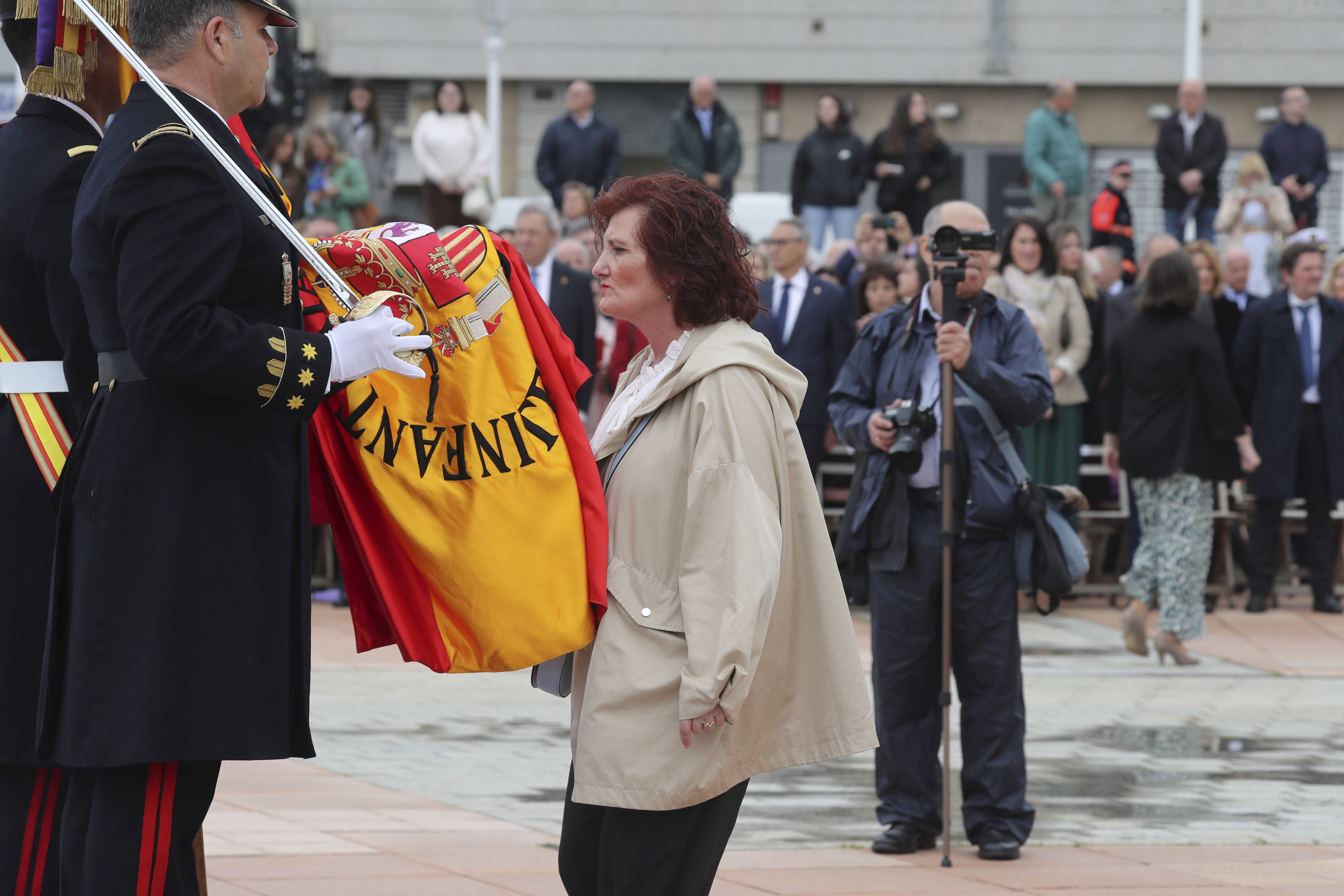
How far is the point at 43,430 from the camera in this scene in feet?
12.1

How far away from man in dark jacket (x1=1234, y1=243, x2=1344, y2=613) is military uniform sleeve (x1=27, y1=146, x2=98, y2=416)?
983 cm

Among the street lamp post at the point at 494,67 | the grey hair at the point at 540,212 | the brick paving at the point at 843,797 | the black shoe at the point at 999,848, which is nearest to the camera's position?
the brick paving at the point at 843,797

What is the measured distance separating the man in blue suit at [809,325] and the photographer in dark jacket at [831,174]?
514 centimetres

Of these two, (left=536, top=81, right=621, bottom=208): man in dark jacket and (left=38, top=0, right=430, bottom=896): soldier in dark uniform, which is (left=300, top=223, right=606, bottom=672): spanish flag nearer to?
(left=38, top=0, right=430, bottom=896): soldier in dark uniform

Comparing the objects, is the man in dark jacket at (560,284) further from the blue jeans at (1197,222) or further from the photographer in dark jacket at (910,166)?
the blue jeans at (1197,222)

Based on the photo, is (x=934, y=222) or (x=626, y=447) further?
(x=934, y=222)

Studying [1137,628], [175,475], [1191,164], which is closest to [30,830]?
[175,475]

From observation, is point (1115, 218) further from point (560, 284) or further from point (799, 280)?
point (560, 284)

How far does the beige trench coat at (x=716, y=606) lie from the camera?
365 cm

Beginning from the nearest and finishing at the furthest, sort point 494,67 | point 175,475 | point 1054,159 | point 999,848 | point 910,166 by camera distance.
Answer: point 175,475, point 999,848, point 910,166, point 1054,159, point 494,67

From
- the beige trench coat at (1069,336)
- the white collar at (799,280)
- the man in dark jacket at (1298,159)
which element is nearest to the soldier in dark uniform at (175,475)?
the white collar at (799,280)

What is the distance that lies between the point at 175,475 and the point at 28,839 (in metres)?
Result: 0.96

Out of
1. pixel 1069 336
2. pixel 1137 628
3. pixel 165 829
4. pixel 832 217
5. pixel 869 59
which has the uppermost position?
pixel 869 59

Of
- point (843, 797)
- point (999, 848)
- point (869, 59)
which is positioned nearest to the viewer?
point (999, 848)
